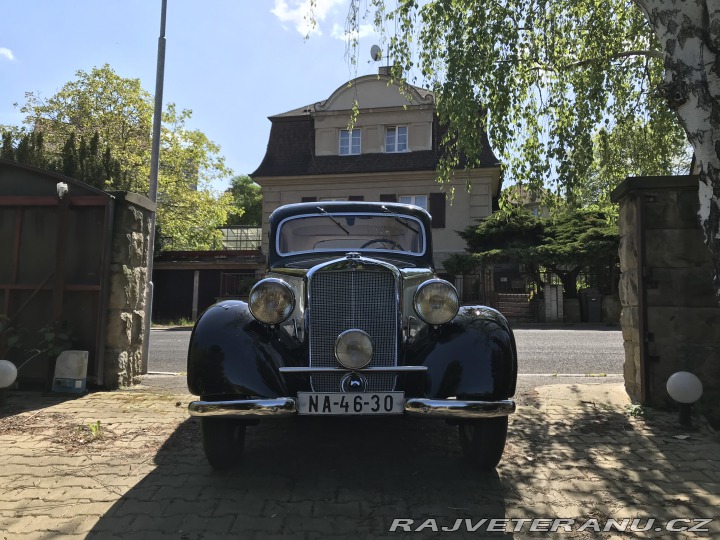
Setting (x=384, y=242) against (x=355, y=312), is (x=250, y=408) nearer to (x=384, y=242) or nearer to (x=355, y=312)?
(x=355, y=312)

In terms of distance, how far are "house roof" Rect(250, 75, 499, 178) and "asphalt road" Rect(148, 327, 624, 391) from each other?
1089cm

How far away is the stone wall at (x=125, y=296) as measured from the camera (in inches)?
217

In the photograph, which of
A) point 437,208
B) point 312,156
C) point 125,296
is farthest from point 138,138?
point 125,296

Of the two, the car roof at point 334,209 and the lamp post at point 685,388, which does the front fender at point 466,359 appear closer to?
the car roof at point 334,209

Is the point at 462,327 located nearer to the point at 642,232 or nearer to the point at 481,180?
the point at 642,232

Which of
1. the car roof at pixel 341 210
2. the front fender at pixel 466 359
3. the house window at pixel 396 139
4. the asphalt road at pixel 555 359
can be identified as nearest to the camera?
the front fender at pixel 466 359

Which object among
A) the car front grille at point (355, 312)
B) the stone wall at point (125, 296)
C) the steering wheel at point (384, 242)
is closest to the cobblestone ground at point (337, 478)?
the car front grille at point (355, 312)

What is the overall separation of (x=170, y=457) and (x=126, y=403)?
169 centimetres

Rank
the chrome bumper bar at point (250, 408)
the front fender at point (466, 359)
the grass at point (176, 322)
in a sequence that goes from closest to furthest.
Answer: the chrome bumper bar at point (250, 408)
the front fender at point (466, 359)
the grass at point (176, 322)

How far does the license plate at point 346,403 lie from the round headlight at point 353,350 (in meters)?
0.18

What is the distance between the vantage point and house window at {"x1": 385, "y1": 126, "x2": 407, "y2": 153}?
21859 mm

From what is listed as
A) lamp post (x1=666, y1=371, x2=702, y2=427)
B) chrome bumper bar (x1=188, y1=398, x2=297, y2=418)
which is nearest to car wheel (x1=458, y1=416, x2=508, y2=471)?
chrome bumper bar (x1=188, y1=398, x2=297, y2=418)

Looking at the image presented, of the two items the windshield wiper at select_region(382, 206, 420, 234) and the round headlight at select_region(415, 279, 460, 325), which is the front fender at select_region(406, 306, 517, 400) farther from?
the windshield wiper at select_region(382, 206, 420, 234)

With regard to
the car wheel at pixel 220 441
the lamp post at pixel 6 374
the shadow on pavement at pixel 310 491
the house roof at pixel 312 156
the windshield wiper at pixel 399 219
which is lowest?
the shadow on pavement at pixel 310 491
